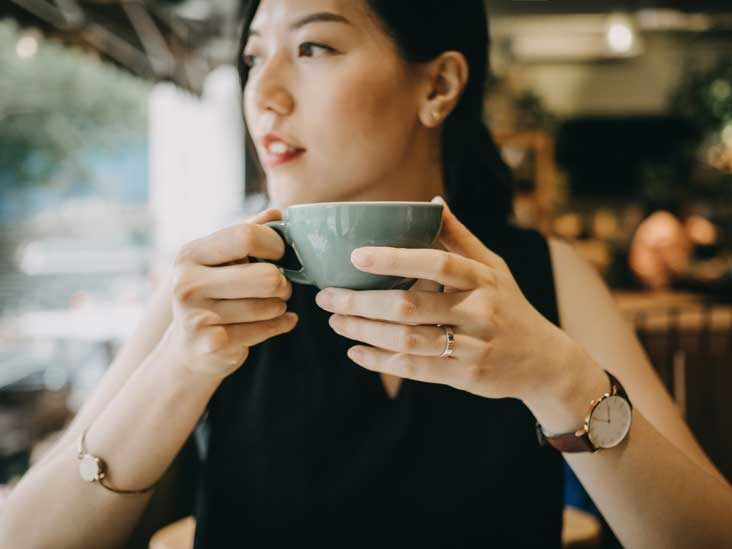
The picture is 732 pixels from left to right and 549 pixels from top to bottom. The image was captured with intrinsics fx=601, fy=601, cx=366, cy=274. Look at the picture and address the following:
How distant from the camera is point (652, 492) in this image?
2.56ft

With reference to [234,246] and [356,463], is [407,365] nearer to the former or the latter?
[234,246]

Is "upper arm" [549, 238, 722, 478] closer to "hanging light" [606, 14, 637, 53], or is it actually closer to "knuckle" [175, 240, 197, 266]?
"knuckle" [175, 240, 197, 266]

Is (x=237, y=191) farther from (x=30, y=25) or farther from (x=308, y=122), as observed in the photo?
(x=308, y=122)

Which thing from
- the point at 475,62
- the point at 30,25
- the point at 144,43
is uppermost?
the point at 144,43

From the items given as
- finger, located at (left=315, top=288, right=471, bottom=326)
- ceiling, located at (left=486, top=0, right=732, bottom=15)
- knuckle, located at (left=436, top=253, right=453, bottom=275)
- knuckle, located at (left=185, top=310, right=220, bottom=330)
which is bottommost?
knuckle, located at (left=185, top=310, right=220, bottom=330)

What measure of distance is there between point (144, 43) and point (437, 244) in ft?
10.5

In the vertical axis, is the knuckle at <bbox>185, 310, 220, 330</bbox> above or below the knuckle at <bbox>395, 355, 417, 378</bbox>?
above

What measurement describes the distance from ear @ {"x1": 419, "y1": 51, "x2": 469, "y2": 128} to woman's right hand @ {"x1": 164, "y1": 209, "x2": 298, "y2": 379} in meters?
0.41

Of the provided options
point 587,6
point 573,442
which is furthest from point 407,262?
point 587,6

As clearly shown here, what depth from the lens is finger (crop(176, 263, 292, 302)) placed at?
23.8 inches

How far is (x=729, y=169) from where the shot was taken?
671 centimetres

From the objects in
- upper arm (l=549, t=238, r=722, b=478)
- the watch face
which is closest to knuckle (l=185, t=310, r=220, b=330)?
the watch face

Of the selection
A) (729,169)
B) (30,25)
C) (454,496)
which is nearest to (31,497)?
(454,496)

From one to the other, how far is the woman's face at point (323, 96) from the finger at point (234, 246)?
0.24 meters
